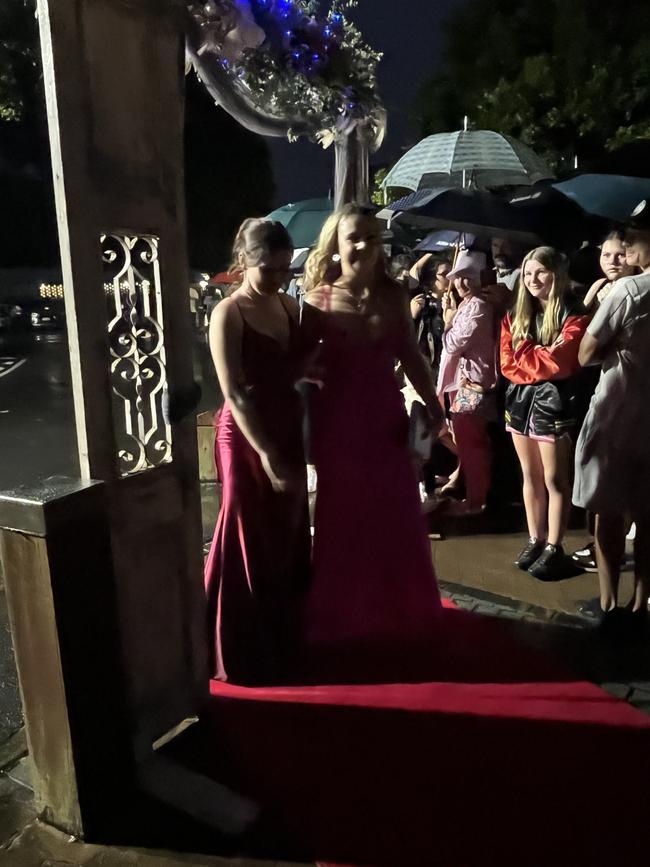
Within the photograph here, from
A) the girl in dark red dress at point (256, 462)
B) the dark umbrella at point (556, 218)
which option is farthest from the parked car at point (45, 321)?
the girl in dark red dress at point (256, 462)

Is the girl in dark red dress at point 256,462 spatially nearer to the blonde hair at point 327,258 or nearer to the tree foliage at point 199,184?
the blonde hair at point 327,258

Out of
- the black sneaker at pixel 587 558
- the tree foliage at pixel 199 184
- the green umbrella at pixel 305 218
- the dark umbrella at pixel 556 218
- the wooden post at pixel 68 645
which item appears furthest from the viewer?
the tree foliage at pixel 199 184

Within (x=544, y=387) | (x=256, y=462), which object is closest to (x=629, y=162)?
(x=544, y=387)

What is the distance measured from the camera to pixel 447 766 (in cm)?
256

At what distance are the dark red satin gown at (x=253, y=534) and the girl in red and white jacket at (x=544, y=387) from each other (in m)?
1.56

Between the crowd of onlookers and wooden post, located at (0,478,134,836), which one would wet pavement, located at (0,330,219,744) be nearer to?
wooden post, located at (0,478,134,836)

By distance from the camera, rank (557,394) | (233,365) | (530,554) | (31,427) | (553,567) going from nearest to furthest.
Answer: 1. (233,365)
2. (557,394)
3. (553,567)
4. (530,554)
5. (31,427)

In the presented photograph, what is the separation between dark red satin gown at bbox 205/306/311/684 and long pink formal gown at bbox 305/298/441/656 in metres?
0.19

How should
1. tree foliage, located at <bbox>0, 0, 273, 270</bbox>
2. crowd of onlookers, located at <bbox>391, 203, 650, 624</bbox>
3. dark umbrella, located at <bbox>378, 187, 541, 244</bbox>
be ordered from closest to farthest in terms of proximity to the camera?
crowd of onlookers, located at <bbox>391, 203, 650, 624</bbox>, dark umbrella, located at <bbox>378, 187, 541, 244</bbox>, tree foliage, located at <bbox>0, 0, 273, 270</bbox>

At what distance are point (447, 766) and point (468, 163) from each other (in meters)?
5.44

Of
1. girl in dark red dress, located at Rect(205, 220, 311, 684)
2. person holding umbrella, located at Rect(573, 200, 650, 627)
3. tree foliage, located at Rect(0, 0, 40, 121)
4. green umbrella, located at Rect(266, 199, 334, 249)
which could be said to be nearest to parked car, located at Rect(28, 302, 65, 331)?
tree foliage, located at Rect(0, 0, 40, 121)

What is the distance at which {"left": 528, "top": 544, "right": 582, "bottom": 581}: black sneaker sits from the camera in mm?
4133

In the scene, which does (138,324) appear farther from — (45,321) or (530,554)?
(45,321)

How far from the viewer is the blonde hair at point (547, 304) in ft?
12.7
